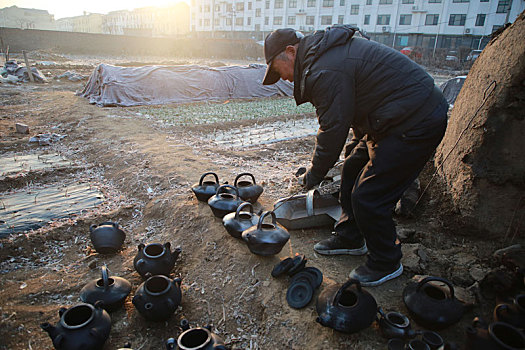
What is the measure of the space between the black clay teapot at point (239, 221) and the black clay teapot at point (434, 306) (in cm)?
159

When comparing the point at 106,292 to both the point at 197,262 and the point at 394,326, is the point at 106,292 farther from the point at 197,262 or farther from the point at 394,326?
the point at 394,326

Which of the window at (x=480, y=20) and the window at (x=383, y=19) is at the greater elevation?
the window at (x=383, y=19)

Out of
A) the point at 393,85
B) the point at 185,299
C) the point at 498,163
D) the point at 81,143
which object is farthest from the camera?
the point at 81,143

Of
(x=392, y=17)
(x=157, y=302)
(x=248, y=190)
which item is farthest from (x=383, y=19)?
(x=157, y=302)

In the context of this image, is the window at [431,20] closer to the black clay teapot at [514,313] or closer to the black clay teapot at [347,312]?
the black clay teapot at [514,313]

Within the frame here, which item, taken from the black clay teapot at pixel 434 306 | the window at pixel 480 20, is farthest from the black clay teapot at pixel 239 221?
the window at pixel 480 20

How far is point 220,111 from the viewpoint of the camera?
38.4 feet

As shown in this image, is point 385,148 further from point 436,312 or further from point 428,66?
point 428,66

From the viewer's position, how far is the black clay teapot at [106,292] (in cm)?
259

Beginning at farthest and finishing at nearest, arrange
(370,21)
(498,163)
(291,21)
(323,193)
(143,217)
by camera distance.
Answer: (291,21)
(370,21)
(143,217)
(323,193)
(498,163)

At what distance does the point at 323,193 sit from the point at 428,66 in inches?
1255

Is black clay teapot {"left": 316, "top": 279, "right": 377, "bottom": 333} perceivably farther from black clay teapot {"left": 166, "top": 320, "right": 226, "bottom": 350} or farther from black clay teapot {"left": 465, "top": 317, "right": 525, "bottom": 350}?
black clay teapot {"left": 166, "top": 320, "right": 226, "bottom": 350}

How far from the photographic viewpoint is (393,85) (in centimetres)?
236

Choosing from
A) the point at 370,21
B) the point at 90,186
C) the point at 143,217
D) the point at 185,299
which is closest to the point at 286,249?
the point at 185,299
